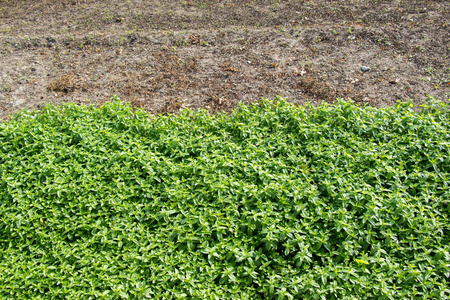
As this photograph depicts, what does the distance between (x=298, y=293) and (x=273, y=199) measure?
1017mm

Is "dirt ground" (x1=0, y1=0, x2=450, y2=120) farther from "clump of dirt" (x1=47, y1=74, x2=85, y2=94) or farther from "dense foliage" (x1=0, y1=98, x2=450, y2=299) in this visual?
"dense foliage" (x1=0, y1=98, x2=450, y2=299)

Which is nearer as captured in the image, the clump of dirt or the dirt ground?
the dirt ground

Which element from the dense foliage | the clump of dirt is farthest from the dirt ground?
the dense foliage

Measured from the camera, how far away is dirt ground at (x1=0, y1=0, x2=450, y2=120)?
19.5 feet

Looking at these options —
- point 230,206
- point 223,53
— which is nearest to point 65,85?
point 223,53

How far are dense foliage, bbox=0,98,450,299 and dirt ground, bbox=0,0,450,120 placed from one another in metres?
1.41

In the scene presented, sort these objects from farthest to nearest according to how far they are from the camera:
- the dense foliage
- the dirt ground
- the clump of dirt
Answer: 1. the clump of dirt
2. the dirt ground
3. the dense foliage

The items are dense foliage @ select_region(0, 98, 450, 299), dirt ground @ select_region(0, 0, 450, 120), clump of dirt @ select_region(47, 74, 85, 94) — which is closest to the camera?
dense foliage @ select_region(0, 98, 450, 299)

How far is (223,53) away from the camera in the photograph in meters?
6.90

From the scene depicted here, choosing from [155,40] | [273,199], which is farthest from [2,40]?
[273,199]

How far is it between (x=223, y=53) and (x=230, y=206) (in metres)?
4.22

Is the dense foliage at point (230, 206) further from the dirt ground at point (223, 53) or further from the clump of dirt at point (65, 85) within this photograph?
the clump of dirt at point (65, 85)

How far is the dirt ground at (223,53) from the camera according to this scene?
5.96 meters

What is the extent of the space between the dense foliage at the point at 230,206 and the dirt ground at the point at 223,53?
141 centimetres
